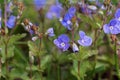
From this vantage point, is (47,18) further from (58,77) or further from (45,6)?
(58,77)

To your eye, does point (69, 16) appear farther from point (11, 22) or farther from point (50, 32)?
point (11, 22)

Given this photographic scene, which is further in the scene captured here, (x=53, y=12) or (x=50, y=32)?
(x=53, y=12)

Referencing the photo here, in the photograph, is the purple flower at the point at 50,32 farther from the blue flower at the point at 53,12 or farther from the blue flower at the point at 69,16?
the blue flower at the point at 53,12

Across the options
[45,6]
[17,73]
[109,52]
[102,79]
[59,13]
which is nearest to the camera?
[17,73]

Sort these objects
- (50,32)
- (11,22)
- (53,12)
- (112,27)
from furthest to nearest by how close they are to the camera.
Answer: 1. (53,12)
2. (11,22)
3. (50,32)
4. (112,27)

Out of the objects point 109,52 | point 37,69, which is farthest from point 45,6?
point 37,69

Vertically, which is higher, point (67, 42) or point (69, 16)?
point (69, 16)

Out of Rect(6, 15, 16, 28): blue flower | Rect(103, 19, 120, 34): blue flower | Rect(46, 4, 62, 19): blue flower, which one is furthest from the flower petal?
Rect(46, 4, 62, 19): blue flower

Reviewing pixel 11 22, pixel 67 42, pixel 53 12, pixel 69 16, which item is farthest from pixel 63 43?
pixel 53 12

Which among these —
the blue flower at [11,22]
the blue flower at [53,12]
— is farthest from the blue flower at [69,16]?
the blue flower at [53,12]
